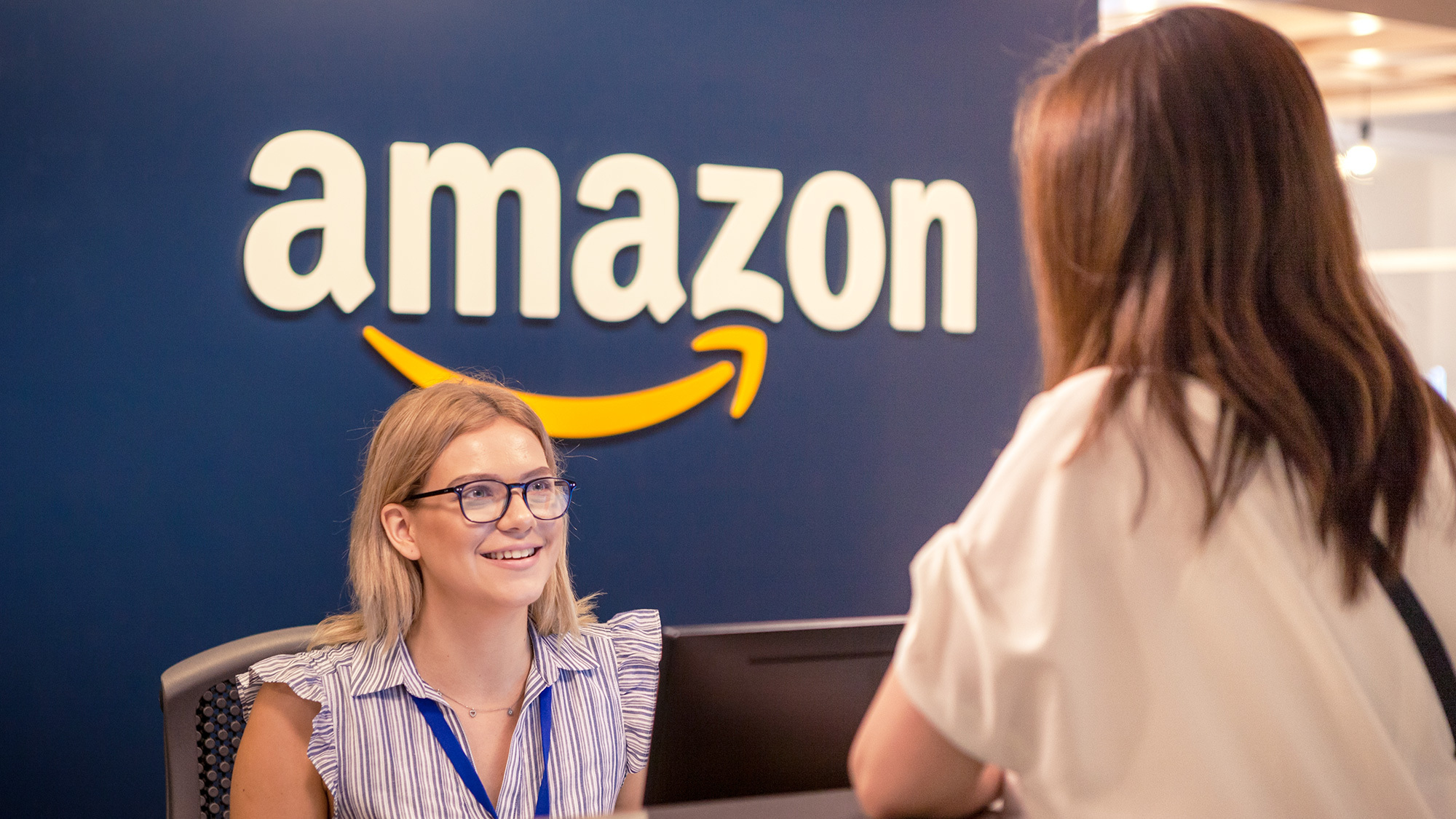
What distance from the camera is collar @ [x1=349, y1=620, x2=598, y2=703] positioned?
1.83 m

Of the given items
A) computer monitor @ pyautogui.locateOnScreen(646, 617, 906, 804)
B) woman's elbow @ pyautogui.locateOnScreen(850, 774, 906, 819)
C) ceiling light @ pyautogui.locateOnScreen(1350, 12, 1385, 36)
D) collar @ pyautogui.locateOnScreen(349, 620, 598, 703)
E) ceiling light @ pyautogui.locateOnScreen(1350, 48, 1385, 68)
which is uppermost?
ceiling light @ pyautogui.locateOnScreen(1350, 48, 1385, 68)

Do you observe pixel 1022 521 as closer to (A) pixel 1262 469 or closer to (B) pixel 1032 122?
(A) pixel 1262 469

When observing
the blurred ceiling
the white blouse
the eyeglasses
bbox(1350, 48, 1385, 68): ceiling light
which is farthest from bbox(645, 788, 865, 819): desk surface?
bbox(1350, 48, 1385, 68): ceiling light

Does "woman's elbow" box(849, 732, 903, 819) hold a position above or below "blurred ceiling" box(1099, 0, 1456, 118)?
below

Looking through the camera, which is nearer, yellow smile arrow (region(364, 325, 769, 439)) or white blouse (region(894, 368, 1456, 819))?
white blouse (region(894, 368, 1456, 819))

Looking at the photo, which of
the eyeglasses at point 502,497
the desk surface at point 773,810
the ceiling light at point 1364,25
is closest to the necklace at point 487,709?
the eyeglasses at point 502,497

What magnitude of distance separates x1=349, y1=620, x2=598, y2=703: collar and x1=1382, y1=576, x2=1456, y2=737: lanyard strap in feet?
4.53

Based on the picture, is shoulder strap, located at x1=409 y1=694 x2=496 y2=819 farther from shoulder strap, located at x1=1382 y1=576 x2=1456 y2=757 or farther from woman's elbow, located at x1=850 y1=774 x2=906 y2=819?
shoulder strap, located at x1=1382 y1=576 x2=1456 y2=757

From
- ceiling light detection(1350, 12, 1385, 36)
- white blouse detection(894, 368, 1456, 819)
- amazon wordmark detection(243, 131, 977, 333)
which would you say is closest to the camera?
white blouse detection(894, 368, 1456, 819)

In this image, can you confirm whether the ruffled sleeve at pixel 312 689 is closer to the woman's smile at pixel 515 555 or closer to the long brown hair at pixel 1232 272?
the woman's smile at pixel 515 555

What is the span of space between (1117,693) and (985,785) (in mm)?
196

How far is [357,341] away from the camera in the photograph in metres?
3.01

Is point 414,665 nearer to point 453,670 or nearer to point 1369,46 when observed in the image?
point 453,670

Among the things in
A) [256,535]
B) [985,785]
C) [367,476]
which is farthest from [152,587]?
[985,785]
